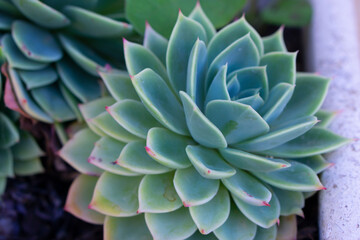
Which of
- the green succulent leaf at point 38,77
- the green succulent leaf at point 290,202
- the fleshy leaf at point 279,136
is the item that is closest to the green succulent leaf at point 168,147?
the fleshy leaf at point 279,136

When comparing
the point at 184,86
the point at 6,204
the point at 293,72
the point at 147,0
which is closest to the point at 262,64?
the point at 293,72

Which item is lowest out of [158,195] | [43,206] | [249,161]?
[43,206]

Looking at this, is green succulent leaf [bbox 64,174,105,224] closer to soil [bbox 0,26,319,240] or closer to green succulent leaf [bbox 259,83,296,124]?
soil [bbox 0,26,319,240]

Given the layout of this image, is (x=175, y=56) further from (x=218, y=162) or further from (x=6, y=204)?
(x=6, y=204)

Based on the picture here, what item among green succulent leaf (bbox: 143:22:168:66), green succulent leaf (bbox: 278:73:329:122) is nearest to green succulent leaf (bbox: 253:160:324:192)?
green succulent leaf (bbox: 278:73:329:122)

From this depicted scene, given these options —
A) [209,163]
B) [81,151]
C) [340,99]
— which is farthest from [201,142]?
[340,99]

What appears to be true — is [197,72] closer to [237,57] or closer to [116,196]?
[237,57]

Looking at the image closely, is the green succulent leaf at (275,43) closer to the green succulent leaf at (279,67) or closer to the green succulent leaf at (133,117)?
the green succulent leaf at (279,67)
